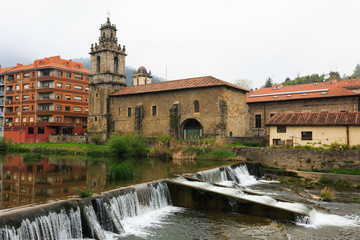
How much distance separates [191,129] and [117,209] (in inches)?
909

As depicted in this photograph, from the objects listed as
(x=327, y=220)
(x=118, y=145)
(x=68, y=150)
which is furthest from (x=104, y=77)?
(x=327, y=220)

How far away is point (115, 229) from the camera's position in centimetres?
970

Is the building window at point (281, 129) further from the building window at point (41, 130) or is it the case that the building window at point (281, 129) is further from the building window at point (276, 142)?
the building window at point (41, 130)

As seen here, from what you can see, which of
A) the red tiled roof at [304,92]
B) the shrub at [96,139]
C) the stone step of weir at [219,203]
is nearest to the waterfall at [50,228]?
the stone step of weir at [219,203]

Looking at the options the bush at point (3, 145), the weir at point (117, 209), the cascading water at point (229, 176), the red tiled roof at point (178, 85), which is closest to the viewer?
the weir at point (117, 209)

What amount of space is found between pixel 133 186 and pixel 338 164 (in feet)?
50.7

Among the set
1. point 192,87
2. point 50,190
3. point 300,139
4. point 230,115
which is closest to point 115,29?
point 192,87

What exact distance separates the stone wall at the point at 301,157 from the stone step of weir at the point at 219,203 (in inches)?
455

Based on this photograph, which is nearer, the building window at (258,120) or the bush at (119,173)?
the bush at (119,173)

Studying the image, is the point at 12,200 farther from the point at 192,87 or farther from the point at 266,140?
the point at 192,87

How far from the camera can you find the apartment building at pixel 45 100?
153 feet

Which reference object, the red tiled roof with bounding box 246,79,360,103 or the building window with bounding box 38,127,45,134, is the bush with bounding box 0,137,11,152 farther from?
the red tiled roof with bounding box 246,79,360,103

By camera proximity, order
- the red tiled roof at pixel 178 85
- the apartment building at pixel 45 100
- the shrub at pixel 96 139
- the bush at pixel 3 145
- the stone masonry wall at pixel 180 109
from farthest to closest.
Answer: the apartment building at pixel 45 100
the shrub at pixel 96 139
the bush at pixel 3 145
the red tiled roof at pixel 178 85
the stone masonry wall at pixel 180 109

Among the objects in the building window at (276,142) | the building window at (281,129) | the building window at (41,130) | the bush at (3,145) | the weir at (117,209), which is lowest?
the weir at (117,209)
